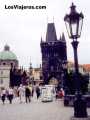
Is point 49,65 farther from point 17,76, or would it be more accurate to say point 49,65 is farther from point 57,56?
point 17,76

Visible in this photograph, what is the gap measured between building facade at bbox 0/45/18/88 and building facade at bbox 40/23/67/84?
12009 millimetres

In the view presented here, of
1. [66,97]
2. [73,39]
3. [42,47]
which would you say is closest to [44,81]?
[42,47]

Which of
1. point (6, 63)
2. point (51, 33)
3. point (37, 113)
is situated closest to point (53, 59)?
point (51, 33)

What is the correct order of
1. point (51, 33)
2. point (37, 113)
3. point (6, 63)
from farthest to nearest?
point (6, 63) < point (51, 33) < point (37, 113)

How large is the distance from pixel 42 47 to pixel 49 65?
629 centimetres

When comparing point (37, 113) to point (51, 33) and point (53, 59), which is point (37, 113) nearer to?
point (53, 59)

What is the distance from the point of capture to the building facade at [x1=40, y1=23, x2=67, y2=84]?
110 meters

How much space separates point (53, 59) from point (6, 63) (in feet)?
83.9

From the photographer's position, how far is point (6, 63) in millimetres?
129250

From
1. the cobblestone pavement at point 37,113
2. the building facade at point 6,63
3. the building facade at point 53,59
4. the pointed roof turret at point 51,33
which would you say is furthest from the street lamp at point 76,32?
the pointed roof turret at point 51,33

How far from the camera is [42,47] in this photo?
111 meters

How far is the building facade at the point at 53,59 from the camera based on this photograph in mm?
110250

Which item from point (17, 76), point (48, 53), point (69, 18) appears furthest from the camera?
point (48, 53)

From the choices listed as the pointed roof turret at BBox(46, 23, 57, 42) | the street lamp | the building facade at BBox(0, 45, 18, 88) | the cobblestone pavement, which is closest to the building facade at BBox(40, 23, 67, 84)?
the pointed roof turret at BBox(46, 23, 57, 42)
